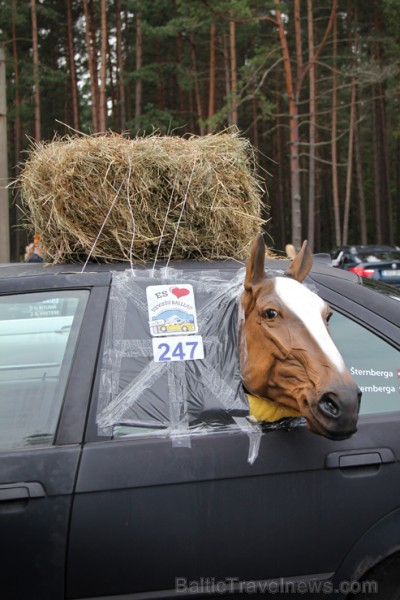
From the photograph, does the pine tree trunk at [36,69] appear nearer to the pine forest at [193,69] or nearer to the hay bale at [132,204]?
the pine forest at [193,69]

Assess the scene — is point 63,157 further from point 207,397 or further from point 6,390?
point 207,397

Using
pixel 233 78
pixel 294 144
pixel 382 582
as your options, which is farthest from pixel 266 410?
pixel 233 78

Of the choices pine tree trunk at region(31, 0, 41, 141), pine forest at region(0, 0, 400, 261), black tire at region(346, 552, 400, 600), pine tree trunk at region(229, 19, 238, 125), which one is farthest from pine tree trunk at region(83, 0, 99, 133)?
black tire at region(346, 552, 400, 600)

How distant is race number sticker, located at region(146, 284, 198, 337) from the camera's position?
2654 millimetres

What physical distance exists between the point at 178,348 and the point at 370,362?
0.78 m

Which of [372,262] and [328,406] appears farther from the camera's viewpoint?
[372,262]

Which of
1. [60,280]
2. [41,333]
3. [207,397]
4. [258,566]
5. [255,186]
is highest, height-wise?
[255,186]

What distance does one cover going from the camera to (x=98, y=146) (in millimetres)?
3145

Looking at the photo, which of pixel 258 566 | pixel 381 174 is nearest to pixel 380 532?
pixel 258 566

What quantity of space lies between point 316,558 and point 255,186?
1.83m

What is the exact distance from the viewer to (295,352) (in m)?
2.38

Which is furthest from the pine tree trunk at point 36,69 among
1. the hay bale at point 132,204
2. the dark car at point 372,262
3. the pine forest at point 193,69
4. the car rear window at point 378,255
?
the hay bale at point 132,204

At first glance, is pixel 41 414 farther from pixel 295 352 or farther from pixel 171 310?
pixel 295 352

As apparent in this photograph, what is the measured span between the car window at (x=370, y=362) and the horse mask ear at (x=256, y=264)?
40 centimetres
